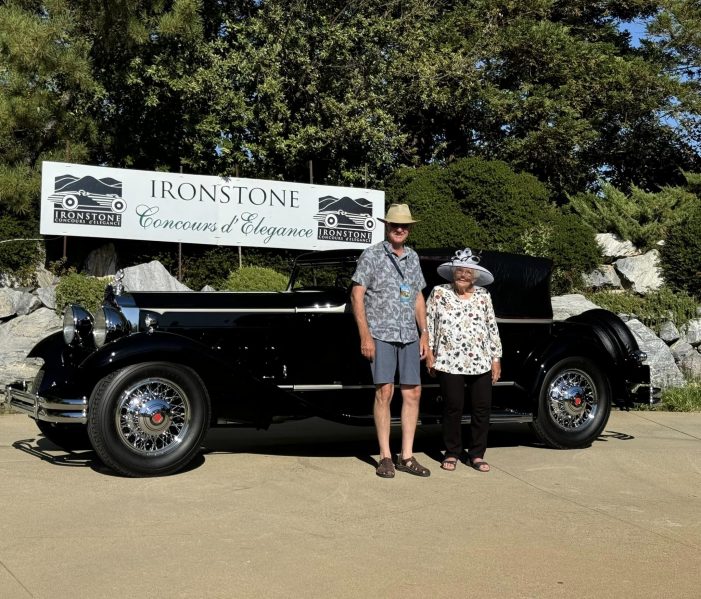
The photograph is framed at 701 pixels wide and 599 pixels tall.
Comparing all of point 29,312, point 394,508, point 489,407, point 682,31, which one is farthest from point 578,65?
point 394,508

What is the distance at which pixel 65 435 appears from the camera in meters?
6.88

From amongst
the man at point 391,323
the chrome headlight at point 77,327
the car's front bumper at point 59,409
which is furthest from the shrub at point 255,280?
the car's front bumper at point 59,409

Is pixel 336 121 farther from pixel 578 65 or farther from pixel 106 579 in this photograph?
pixel 106 579

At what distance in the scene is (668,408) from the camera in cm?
1026

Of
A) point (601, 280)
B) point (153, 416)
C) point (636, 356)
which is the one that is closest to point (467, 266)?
point (636, 356)

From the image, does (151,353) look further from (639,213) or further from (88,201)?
(639,213)

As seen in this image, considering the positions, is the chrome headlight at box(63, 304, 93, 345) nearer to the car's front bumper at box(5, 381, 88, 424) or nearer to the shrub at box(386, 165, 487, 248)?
the car's front bumper at box(5, 381, 88, 424)

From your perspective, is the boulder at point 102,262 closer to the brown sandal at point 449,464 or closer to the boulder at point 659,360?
the boulder at point 659,360

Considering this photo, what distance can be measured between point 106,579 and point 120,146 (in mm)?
11767

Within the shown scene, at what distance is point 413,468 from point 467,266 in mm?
1469

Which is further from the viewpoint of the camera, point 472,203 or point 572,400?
point 472,203

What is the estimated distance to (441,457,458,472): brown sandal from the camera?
665cm

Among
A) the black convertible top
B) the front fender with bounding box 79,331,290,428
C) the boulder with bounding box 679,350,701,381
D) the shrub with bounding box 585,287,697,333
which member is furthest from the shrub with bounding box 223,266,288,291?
the front fender with bounding box 79,331,290,428

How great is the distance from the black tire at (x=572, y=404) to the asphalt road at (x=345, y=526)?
15cm
